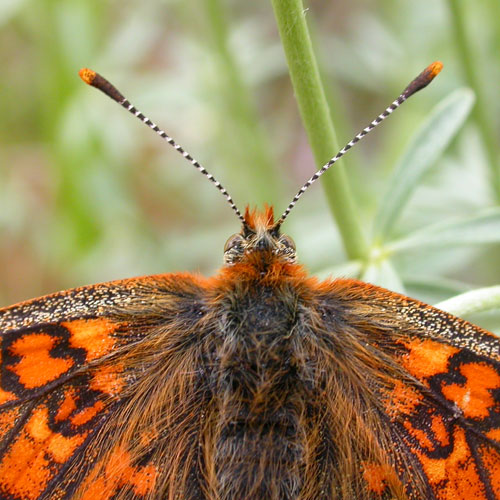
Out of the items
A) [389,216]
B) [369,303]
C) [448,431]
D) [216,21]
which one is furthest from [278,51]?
[448,431]

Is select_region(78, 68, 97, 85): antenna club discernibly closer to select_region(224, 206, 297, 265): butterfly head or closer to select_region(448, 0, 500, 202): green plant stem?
select_region(224, 206, 297, 265): butterfly head

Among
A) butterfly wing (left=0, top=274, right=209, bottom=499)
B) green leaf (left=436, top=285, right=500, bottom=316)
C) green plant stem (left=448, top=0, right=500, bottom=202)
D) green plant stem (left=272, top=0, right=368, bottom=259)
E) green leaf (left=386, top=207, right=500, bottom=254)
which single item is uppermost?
green plant stem (left=448, top=0, right=500, bottom=202)

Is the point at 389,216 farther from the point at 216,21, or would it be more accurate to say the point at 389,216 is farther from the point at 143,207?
the point at 143,207

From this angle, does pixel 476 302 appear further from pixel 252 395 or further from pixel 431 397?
pixel 252 395

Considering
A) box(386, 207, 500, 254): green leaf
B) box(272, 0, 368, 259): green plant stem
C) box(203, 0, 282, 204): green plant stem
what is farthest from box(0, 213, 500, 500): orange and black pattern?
box(203, 0, 282, 204): green plant stem

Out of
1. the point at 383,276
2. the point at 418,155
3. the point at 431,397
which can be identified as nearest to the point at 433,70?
the point at 418,155

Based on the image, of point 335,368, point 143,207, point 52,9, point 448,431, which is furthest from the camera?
point 143,207

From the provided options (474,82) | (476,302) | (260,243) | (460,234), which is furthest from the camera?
(474,82)

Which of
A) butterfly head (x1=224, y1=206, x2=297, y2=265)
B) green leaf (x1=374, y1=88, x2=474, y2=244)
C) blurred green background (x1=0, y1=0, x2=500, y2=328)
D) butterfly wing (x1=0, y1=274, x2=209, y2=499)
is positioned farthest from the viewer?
blurred green background (x1=0, y1=0, x2=500, y2=328)
